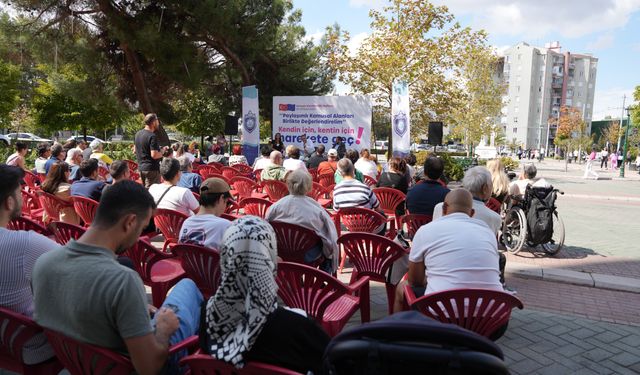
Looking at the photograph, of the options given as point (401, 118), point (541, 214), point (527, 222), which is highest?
point (401, 118)

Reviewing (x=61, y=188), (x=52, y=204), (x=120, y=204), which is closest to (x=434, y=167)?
(x=120, y=204)

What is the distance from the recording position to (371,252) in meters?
3.75

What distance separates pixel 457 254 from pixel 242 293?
143 centimetres

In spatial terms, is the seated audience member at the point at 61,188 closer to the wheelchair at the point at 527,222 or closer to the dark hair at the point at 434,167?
the dark hair at the point at 434,167

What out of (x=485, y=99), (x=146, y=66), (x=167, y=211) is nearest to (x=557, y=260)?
(x=167, y=211)

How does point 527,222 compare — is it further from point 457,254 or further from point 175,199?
point 175,199

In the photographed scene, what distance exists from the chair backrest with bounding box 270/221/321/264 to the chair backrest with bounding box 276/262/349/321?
3.53 feet

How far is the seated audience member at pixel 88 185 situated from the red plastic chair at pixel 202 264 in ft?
7.68

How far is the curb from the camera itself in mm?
5129

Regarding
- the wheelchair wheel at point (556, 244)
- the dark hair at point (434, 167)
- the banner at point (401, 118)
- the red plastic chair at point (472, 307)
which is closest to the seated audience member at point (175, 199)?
the dark hair at point (434, 167)

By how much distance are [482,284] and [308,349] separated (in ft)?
4.27

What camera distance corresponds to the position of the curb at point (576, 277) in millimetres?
5129

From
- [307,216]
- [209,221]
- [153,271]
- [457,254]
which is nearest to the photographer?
[457,254]

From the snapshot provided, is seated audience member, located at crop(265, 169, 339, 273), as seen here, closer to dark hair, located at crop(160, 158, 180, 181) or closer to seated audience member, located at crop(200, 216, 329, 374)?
Answer: dark hair, located at crop(160, 158, 180, 181)
